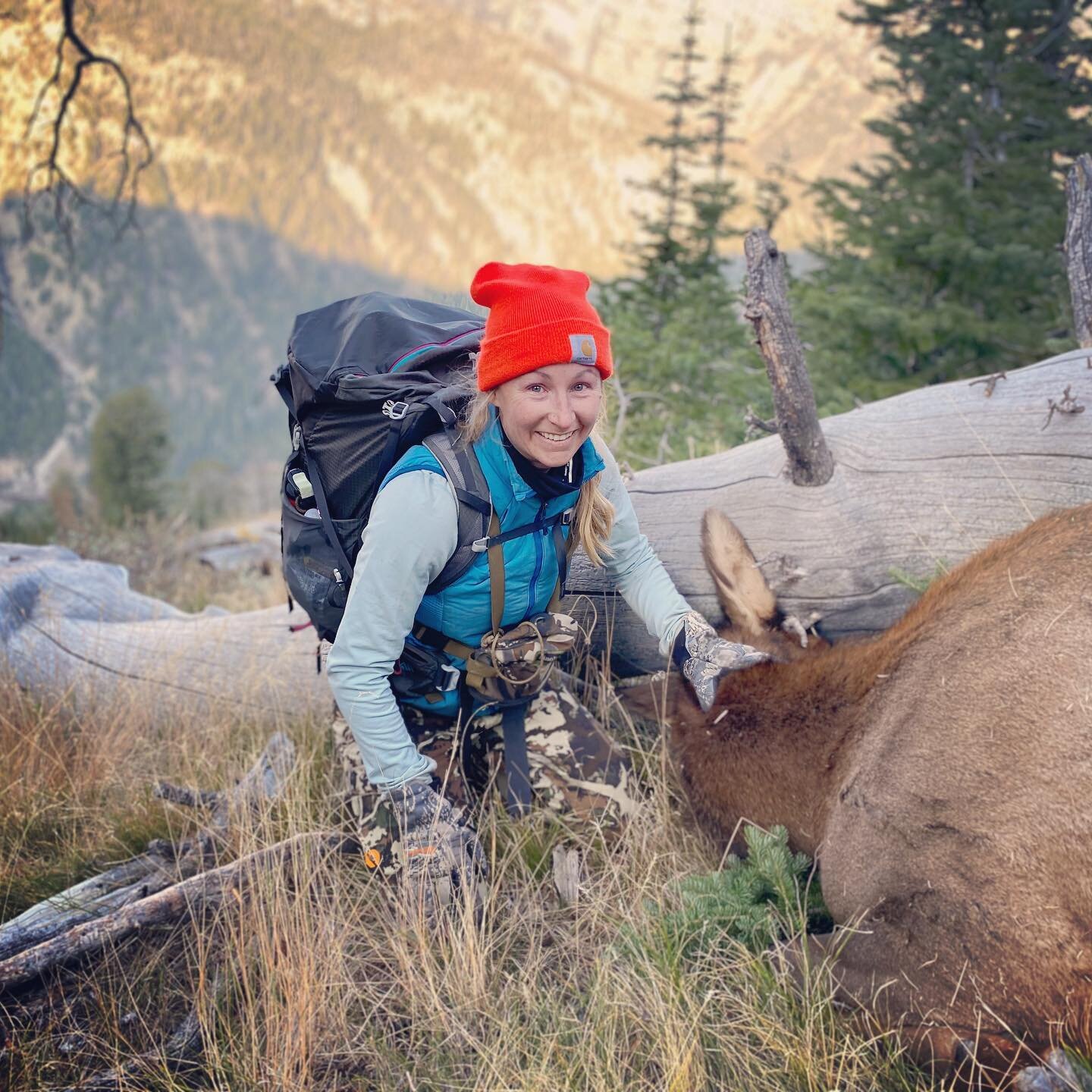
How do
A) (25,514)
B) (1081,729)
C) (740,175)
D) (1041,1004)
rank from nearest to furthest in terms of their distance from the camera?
1. (1041,1004)
2. (1081,729)
3. (25,514)
4. (740,175)

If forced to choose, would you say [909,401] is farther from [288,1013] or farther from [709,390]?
[709,390]

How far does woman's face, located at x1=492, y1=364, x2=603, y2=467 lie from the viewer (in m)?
2.64

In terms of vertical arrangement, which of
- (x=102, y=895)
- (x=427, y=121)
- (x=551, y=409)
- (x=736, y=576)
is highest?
(x=427, y=121)

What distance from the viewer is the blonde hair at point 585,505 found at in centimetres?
276

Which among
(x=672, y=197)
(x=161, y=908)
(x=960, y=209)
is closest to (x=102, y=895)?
(x=161, y=908)

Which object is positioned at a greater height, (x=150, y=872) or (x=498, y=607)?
(x=498, y=607)

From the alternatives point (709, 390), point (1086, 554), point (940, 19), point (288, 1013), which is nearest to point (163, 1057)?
point (288, 1013)

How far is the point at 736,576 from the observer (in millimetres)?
3555

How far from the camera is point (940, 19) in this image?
11.6 m

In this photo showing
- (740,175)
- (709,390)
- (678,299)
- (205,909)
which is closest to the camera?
(205,909)

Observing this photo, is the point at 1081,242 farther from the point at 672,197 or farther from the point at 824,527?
the point at 672,197

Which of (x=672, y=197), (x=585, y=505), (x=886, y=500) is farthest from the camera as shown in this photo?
(x=672, y=197)

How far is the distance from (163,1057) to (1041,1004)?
221cm

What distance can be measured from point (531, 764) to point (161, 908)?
1302 millimetres
